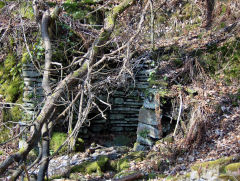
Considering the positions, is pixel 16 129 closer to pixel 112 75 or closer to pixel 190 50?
pixel 112 75

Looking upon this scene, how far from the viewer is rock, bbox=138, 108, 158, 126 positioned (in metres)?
5.44

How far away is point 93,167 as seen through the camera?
4.95 meters

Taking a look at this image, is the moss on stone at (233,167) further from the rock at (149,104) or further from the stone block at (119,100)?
the stone block at (119,100)

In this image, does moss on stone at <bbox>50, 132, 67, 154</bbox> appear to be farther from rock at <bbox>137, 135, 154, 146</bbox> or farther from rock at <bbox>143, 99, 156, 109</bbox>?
rock at <bbox>143, 99, 156, 109</bbox>

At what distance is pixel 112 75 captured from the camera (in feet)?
19.0

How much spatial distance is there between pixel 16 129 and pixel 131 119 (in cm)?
264

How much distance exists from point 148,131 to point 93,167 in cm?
133

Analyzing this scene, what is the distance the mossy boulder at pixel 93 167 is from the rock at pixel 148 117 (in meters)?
1.10

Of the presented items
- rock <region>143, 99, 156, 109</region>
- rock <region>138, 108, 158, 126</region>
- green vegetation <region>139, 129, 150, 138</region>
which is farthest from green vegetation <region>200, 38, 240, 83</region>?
green vegetation <region>139, 129, 150, 138</region>

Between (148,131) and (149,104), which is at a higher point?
(149,104)

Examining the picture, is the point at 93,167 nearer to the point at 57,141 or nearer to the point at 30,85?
the point at 57,141

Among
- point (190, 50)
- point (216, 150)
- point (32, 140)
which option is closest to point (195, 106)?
point (216, 150)

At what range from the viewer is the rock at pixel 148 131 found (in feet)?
17.6

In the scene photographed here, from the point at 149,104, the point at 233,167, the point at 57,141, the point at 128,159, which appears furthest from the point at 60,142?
the point at 233,167
